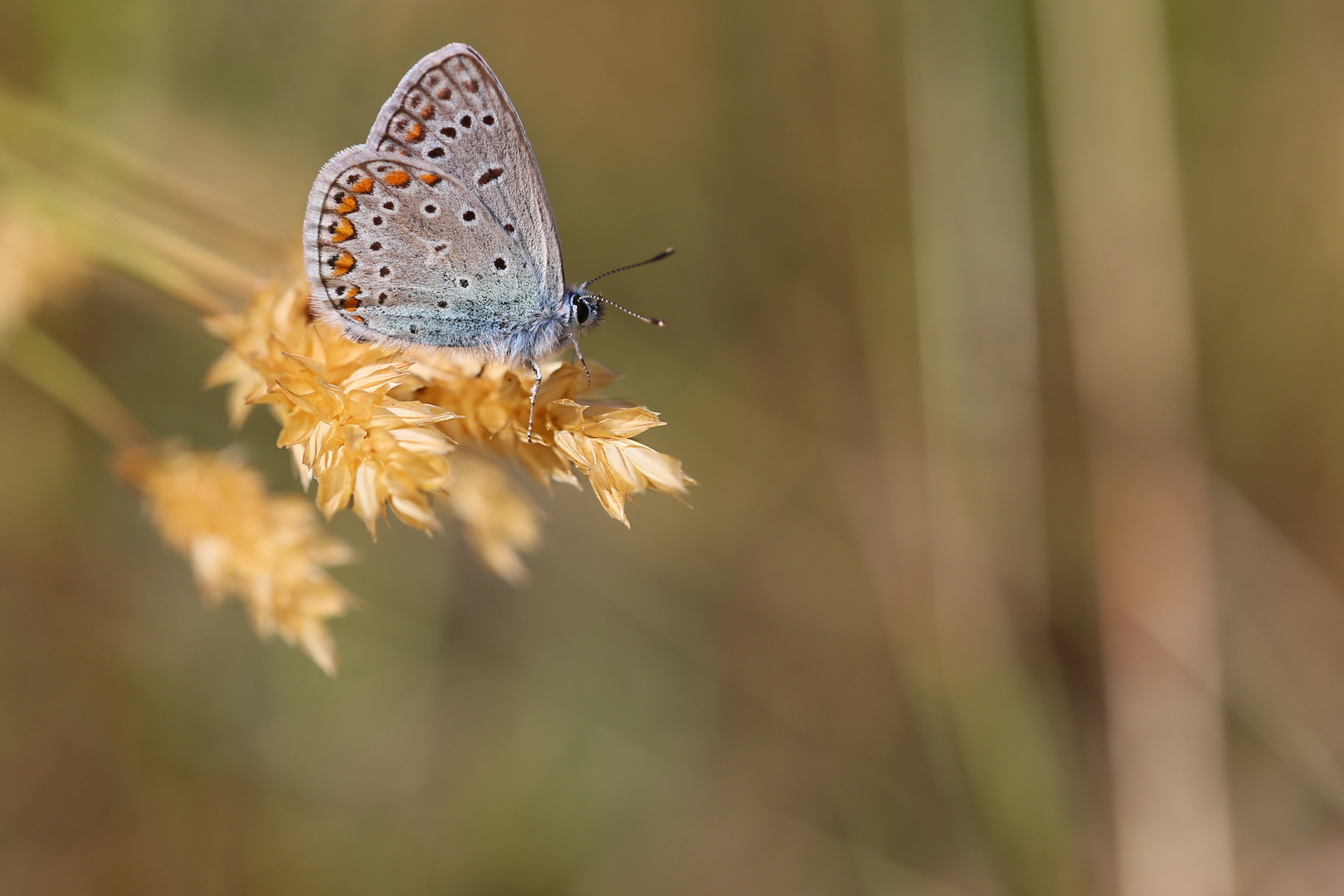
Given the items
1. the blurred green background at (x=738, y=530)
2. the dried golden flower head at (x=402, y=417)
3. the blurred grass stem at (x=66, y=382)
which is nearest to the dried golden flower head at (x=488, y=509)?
the dried golden flower head at (x=402, y=417)

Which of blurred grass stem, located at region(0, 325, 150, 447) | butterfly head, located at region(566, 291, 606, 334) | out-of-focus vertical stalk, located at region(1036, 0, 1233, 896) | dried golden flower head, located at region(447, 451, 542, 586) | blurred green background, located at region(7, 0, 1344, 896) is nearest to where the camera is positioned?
blurred grass stem, located at region(0, 325, 150, 447)

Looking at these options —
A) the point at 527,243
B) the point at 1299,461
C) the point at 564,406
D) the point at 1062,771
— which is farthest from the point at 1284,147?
the point at 564,406

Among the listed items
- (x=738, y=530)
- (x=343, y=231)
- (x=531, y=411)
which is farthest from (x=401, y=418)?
(x=738, y=530)

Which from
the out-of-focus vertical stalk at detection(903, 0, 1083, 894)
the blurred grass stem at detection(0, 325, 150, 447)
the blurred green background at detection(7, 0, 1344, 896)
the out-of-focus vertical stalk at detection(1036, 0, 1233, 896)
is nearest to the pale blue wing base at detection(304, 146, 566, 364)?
the blurred grass stem at detection(0, 325, 150, 447)

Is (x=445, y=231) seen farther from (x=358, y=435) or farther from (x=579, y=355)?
(x=358, y=435)

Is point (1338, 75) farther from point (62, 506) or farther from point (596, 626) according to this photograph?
point (62, 506)

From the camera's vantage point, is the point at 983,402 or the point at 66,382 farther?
the point at 983,402

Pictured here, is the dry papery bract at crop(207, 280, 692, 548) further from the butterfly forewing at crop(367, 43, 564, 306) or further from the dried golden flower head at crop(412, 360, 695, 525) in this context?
the butterfly forewing at crop(367, 43, 564, 306)
